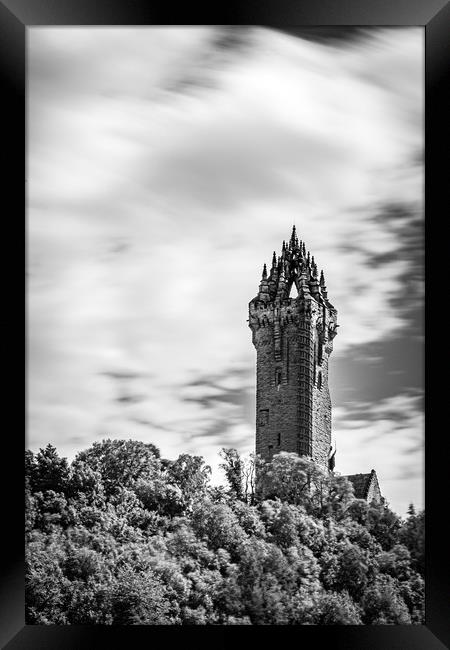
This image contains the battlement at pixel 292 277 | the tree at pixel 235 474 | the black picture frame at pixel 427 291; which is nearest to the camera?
the black picture frame at pixel 427 291

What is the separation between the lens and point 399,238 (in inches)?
261

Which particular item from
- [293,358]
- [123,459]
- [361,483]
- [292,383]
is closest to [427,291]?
[361,483]

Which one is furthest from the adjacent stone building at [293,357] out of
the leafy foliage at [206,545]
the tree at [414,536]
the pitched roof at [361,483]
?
the tree at [414,536]

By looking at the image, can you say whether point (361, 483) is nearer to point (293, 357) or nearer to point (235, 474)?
point (235, 474)

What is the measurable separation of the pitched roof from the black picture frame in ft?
11.7

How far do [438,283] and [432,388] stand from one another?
1.29ft

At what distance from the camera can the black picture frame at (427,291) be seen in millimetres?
3604

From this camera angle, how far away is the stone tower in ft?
27.4

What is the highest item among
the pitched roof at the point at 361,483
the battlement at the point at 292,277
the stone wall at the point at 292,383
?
the battlement at the point at 292,277

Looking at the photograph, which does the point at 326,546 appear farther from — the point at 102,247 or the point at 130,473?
the point at 102,247

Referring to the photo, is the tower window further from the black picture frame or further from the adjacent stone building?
the black picture frame

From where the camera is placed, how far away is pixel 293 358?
10156 millimetres

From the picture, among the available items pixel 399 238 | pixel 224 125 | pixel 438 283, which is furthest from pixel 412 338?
pixel 438 283

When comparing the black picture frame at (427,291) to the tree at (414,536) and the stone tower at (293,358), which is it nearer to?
the tree at (414,536)
